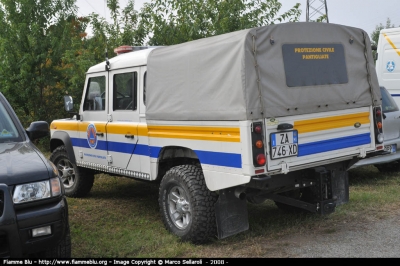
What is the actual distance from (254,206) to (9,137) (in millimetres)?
3541

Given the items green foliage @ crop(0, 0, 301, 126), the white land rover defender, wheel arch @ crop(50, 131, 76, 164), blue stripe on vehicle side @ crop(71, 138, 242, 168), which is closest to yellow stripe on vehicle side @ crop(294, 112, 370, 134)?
the white land rover defender

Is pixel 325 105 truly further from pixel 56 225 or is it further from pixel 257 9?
pixel 257 9

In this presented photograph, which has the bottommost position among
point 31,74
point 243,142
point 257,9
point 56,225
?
point 56,225

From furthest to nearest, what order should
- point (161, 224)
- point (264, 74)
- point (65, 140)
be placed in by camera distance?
point (65, 140) → point (161, 224) → point (264, 74)

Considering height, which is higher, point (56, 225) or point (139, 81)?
point (139, 81)

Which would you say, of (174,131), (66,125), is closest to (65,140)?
(66,125)

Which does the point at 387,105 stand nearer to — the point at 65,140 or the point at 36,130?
the point at 65,140

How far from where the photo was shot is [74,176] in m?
7.80

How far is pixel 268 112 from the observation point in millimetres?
4703

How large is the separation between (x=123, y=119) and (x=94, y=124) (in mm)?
711

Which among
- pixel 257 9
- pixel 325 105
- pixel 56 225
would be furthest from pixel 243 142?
pixel 257 9

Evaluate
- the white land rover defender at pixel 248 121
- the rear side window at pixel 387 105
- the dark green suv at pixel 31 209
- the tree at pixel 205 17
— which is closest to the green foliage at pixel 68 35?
the tree at pixel 205 17

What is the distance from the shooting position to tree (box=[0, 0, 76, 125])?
13.1 meters

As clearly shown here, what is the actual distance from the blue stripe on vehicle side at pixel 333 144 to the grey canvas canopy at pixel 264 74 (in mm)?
353
